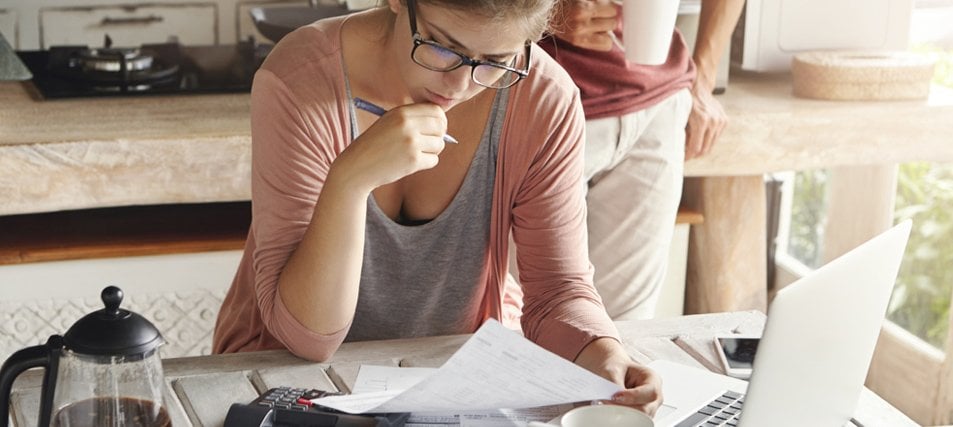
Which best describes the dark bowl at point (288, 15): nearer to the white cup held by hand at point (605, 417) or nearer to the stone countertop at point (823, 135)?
the stone countertop at point (823, 135)

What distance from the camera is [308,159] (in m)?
1.34

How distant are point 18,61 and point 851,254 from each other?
196 centimetres

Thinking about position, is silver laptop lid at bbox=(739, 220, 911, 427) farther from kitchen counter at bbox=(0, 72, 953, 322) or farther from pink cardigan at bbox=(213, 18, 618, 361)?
kitchen counter at bbox=(0, 72, 953, 322)

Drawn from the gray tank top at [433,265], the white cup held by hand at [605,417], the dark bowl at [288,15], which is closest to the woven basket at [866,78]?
the dark bowl at [288,15]

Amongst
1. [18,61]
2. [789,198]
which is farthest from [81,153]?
[789,198]

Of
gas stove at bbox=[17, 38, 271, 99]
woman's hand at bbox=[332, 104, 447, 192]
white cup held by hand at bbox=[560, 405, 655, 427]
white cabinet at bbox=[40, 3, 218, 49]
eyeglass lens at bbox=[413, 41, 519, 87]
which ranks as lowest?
white cup held by hand at bbox=[560, 405, 655, 427]

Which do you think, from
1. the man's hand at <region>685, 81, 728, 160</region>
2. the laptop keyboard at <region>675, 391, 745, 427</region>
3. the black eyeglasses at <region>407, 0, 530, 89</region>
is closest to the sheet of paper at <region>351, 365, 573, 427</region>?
the laptop keyboard at <region>675, 391, 745, 427</region>

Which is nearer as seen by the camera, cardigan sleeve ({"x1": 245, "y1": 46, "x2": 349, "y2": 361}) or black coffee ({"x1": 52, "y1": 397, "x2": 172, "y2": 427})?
black coffee ({"x1": 52, "y1": 397, "x2": 172, "y2": 427})

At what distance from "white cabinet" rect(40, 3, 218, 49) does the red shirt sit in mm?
1145

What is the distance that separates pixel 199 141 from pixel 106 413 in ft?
3.90

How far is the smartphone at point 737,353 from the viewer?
127 cm

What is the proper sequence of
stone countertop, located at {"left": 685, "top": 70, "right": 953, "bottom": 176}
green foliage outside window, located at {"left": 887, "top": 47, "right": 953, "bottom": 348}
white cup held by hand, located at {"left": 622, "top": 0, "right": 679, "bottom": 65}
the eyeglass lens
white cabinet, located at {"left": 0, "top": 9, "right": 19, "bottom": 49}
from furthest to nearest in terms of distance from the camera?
1. green foliage outside window, located at {"left": 887, "top": 47, "right": 953, "bottom": 348}
2. white cabinet, located at {"left": 0, "top": 9, "right": 19, "bottom": 49}
3. stone countertop, located at {"left": 685, "top": 70, "right": 953, "bottom": 176}
4. white cup held by hand, located at {"left": 622, "top": 0, "right": 679, "bottom": 65}
5. the eyeglass lens

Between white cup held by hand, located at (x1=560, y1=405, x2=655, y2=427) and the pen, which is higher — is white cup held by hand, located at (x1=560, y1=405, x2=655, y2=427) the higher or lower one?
the lower one

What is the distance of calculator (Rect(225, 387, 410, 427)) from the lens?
1.08 m
